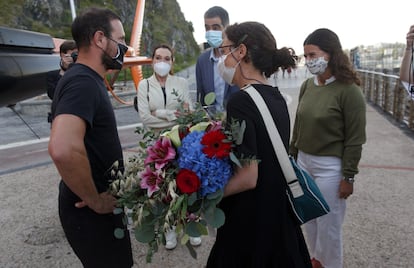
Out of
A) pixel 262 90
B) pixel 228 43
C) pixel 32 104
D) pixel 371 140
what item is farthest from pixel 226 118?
pixel 32 104

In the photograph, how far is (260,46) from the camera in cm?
164

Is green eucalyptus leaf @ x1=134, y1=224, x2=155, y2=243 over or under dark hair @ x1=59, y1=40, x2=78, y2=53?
under

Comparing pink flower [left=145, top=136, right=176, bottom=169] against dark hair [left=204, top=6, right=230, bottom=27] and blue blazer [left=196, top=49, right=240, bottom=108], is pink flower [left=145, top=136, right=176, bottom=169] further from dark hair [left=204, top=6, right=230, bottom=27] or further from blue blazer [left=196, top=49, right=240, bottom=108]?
dark hair [left=204, top=6, right=230, bottom=27]

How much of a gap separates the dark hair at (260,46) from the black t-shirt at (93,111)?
2.47ft


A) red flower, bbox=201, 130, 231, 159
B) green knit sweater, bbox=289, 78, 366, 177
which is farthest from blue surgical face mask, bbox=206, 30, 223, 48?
red flower, bbox=201, 130, 231, 159

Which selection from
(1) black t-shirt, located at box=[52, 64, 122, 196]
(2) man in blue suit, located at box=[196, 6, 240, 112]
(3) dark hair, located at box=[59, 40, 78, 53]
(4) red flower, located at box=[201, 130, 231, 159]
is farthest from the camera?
(3) dark hair, located at box=[59, 40, 78, 53]

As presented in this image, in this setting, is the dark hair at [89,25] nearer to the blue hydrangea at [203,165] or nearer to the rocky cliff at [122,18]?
the blue hydrangea at [203,165]

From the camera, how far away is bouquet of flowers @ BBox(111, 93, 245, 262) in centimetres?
134

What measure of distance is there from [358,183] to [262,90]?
4092 millimetres

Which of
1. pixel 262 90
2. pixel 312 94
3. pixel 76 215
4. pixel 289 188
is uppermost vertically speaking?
pixel 262 90

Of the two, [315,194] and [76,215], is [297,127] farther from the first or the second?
[76,215]

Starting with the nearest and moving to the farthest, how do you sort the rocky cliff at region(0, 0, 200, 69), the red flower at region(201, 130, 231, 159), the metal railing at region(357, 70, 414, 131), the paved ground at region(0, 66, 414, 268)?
the red flower at region(201, 130, 231, 159), the paved ground at region(0, 66, 414, 268), the metal railing at region(357, 70, 414, 131), the rocky cliff at region(0, 0, 200, 69)

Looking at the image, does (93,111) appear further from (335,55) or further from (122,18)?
(122,18)

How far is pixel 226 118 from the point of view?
149 cm
